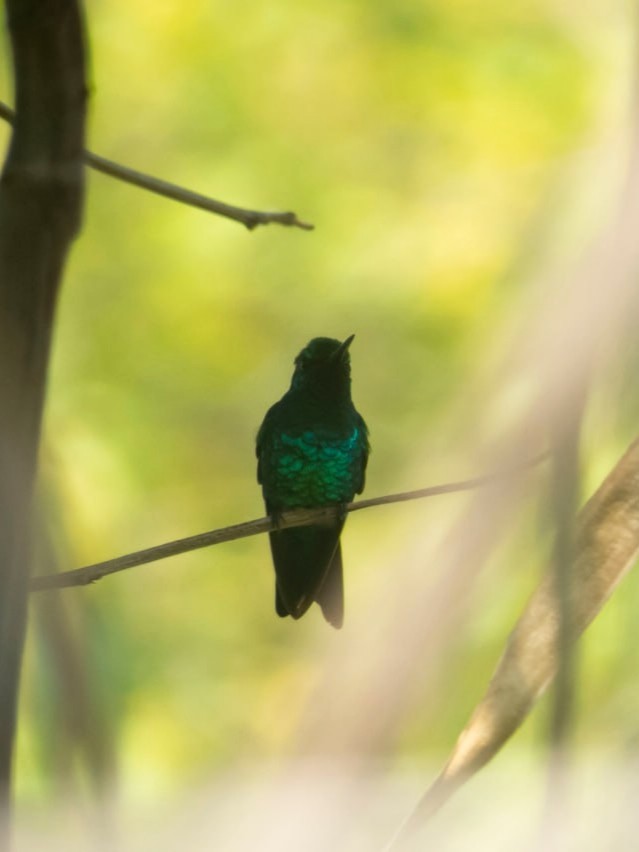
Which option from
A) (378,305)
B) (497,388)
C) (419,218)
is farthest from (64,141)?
(419,218)

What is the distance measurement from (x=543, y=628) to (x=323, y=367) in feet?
3.79

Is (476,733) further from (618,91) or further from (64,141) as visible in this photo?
(618,91)

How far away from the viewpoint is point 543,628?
0.56 meters

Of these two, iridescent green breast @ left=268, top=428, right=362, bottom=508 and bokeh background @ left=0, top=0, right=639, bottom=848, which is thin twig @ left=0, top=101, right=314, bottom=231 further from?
bokeh background @ left=0, top=0, right=639, bottom=848

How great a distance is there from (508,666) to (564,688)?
0.34ft

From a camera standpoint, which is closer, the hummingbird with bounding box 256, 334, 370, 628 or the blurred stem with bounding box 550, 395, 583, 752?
the blurred stem with bounding box 550, 395, 583, 752

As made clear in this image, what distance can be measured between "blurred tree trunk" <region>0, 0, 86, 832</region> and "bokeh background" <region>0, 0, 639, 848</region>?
1955mm

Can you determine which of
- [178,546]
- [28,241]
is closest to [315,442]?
[178,546]

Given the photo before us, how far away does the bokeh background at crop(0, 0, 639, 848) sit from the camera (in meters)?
3.15

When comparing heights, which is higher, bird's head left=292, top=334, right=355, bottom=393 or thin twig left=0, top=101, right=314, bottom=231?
thin twig left=0, top=101, right=314, bottom=231

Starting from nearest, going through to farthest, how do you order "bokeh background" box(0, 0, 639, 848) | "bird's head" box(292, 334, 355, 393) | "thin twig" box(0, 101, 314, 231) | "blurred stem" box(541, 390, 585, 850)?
"blurred stem" box(541, 390, 585, 850) < "thin twig" box(0, 101, 314, 231) < "bird's head" box(292, 334, 355, 393) < "bokeh background" box(0, 0, 639, 848)

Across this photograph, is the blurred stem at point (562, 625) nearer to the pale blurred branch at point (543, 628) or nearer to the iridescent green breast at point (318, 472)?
the pale blurred branch at point (543, 628)

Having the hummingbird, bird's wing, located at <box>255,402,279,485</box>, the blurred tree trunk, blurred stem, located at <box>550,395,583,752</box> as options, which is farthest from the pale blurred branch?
bird's wing, located at <box>255,402,279,485</box>

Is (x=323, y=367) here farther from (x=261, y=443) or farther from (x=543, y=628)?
(x=543, y=628)
